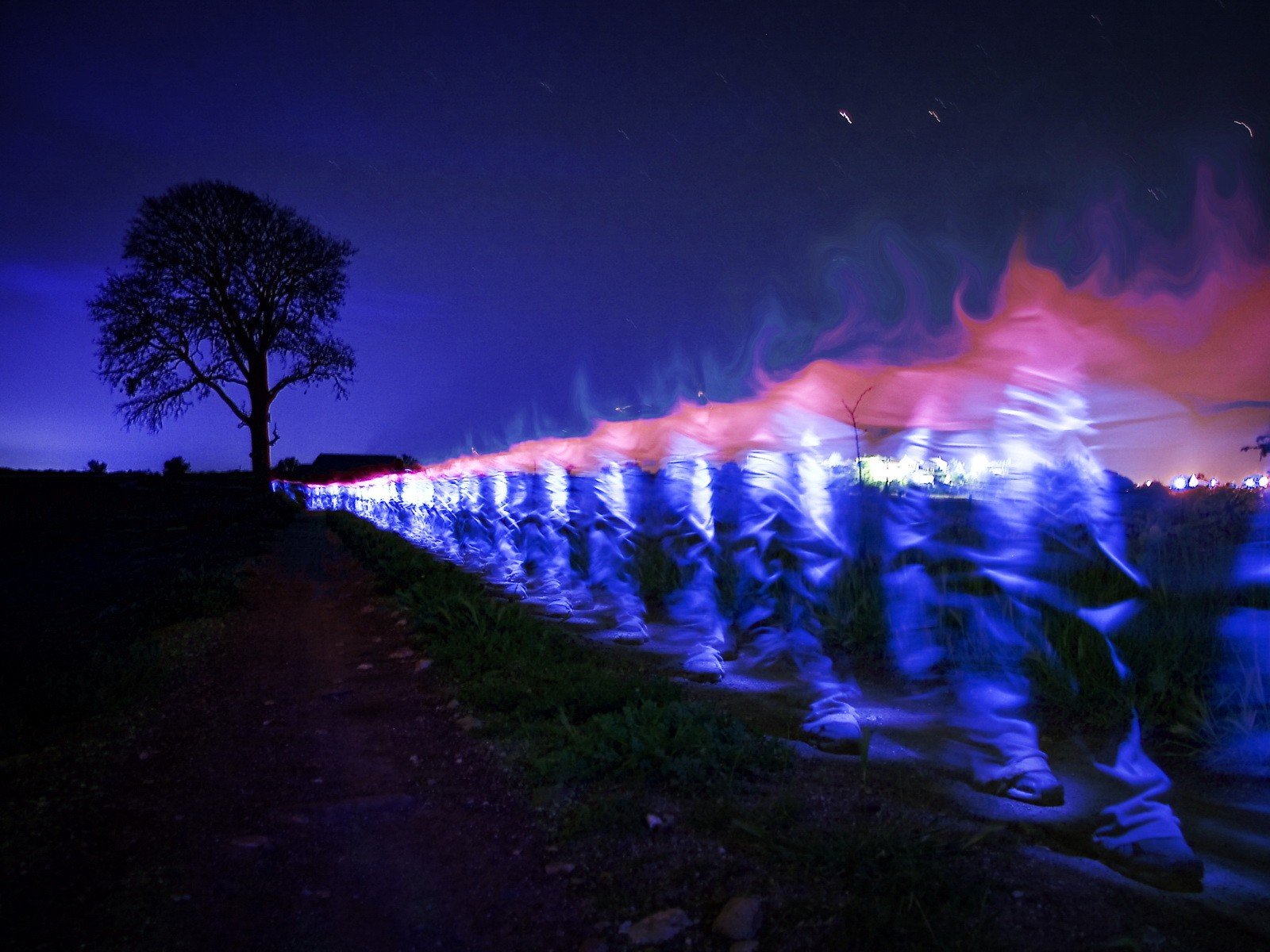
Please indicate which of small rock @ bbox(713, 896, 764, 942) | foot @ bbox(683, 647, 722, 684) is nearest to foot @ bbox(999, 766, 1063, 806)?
small rock @ bbox(713, 896, 764, 942)

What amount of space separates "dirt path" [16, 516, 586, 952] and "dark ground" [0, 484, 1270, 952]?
0.01 meters

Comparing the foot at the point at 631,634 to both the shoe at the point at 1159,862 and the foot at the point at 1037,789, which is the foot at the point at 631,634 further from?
the shoe at the point at 1159,862

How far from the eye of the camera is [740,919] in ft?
7.48

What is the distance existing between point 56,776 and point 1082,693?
5.07m

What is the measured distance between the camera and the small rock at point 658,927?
2.32 meters

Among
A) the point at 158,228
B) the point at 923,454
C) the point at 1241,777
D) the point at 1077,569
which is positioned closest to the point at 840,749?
the point at 1241,777

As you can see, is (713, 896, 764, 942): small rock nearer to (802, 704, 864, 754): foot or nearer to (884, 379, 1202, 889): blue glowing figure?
(884, 379, 1202, 889): blue glowing figure

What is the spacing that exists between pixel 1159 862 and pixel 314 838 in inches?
119

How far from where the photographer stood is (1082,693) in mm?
4117

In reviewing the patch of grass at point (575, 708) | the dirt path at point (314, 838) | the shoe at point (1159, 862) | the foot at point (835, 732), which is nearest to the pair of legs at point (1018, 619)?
the shoe at point (1159, 862)

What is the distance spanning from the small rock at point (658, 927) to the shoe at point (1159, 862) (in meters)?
1.45

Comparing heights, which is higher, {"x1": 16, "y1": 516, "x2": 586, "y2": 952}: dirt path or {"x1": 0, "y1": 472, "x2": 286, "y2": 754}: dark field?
{"x1": 0, "y1": 472, "x2": 286, "y2": 754}: dark field

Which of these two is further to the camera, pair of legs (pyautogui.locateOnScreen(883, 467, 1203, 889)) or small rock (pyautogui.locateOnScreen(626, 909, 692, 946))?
pair of legs (pyautogui.locateOnScreen(883, 467, 1203, 889))

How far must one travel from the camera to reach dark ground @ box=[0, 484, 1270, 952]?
2.34 m
